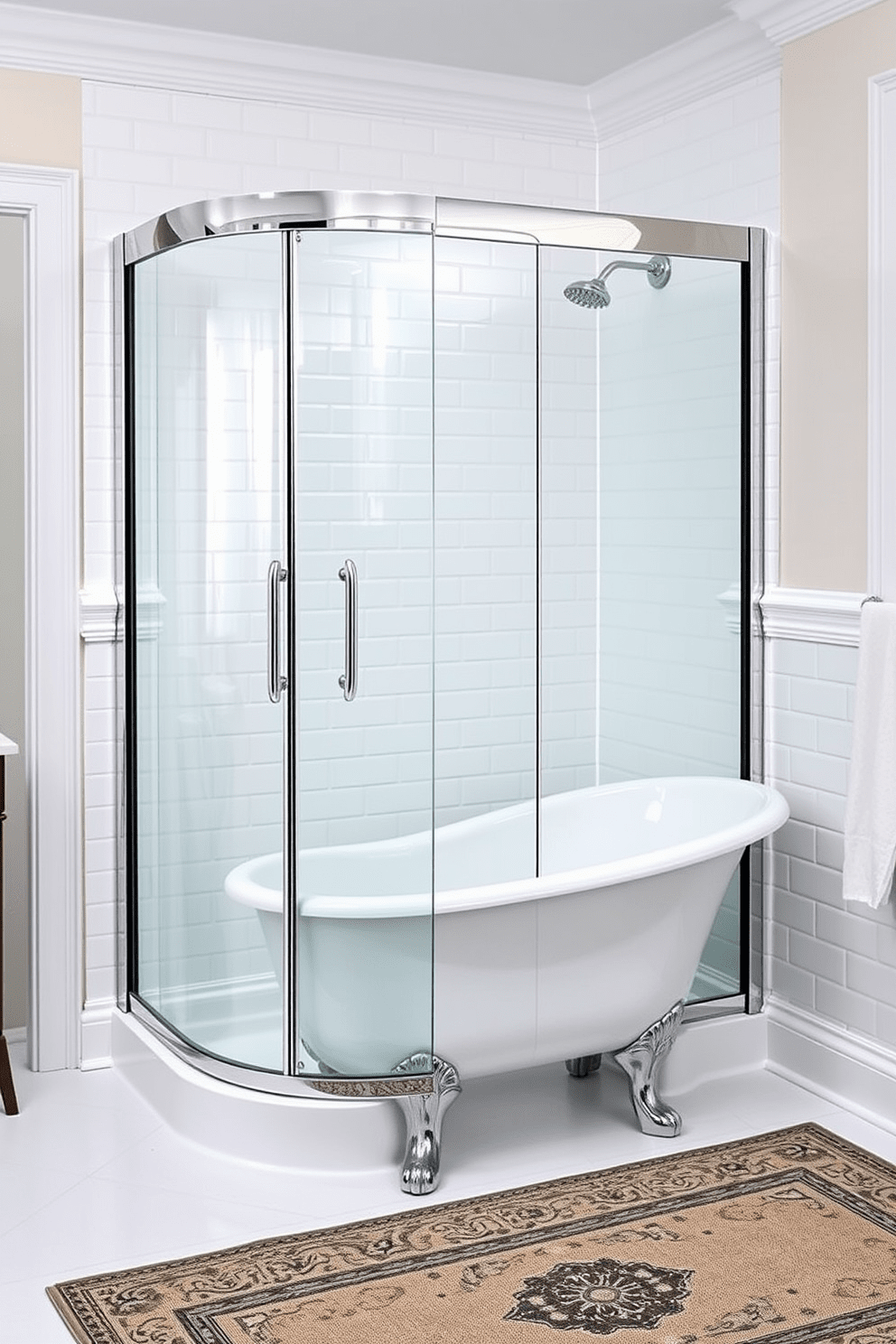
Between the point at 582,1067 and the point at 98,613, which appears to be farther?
the point at 98,613

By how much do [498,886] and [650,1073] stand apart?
660mm

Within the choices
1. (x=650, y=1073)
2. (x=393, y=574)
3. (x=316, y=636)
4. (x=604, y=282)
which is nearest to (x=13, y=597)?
(x=316, y=636)

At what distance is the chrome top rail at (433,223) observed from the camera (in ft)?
9.55

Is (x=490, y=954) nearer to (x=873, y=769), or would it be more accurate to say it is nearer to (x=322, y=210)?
(x=873, y=769)

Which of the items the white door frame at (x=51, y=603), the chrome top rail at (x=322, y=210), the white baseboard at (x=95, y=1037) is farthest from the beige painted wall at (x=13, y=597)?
the chrome top rail at (x=322, y=210)

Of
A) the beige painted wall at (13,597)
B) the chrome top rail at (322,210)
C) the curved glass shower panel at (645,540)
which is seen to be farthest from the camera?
the beige painted wall at (13,597)

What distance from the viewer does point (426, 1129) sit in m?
2.99

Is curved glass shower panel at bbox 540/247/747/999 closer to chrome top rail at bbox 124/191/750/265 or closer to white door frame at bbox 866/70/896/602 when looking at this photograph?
chrome top rail at bbox 124/191/750/265

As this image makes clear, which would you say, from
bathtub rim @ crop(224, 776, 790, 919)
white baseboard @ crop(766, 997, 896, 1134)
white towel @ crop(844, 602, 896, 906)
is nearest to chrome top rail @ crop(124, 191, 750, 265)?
white towel @ crop(844, 602, 896, 906)

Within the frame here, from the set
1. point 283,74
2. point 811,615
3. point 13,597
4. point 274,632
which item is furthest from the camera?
point 13,597

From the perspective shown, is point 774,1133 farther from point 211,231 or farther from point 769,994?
point 211,231

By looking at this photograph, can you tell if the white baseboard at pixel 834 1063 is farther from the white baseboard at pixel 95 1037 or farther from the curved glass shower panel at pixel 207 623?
the white baseboard at pixel 95 1037

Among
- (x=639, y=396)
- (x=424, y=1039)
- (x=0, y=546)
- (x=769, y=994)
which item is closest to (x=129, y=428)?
(x=0, y=546)

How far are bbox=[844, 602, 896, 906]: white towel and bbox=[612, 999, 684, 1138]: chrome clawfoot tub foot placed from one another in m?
0.50
